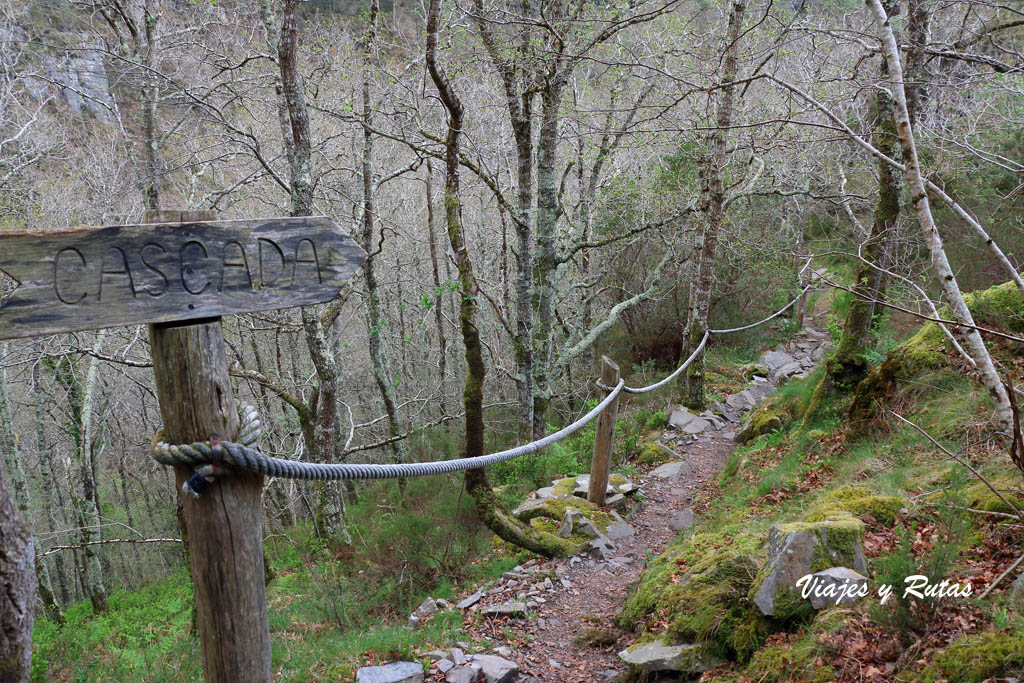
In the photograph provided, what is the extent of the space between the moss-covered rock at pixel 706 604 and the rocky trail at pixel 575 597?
309 mm

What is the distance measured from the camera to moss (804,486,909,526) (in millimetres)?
3709

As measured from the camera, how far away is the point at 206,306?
6.37 feet

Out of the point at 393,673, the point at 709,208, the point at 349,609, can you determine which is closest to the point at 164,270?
the point at 393,673

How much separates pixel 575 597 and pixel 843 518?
2.26 m

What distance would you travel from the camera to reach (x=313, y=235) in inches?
84.6

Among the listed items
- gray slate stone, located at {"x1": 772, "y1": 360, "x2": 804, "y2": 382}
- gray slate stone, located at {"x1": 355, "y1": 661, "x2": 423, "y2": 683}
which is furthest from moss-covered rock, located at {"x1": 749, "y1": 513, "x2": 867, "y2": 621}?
gray slate stone, located at {"x1": 772, "y1": 360, "x2": 804, "y2": 382}

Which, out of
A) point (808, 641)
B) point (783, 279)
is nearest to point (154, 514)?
point (783, 279)

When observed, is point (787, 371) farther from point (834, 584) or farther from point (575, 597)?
point (834, 584)

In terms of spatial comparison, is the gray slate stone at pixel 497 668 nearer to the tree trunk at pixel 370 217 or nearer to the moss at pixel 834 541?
the moss at pixel 834 541

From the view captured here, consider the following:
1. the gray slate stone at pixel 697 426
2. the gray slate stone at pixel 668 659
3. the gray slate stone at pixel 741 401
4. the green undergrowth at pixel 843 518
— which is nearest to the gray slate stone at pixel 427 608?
the green undergrowth at pixel 843 518

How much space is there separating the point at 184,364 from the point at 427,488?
24.7 feet

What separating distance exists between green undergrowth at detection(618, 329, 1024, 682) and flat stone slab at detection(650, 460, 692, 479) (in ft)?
2.23

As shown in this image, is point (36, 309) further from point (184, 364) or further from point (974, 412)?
point (974, 412)

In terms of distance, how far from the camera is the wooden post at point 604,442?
594 centimetres
